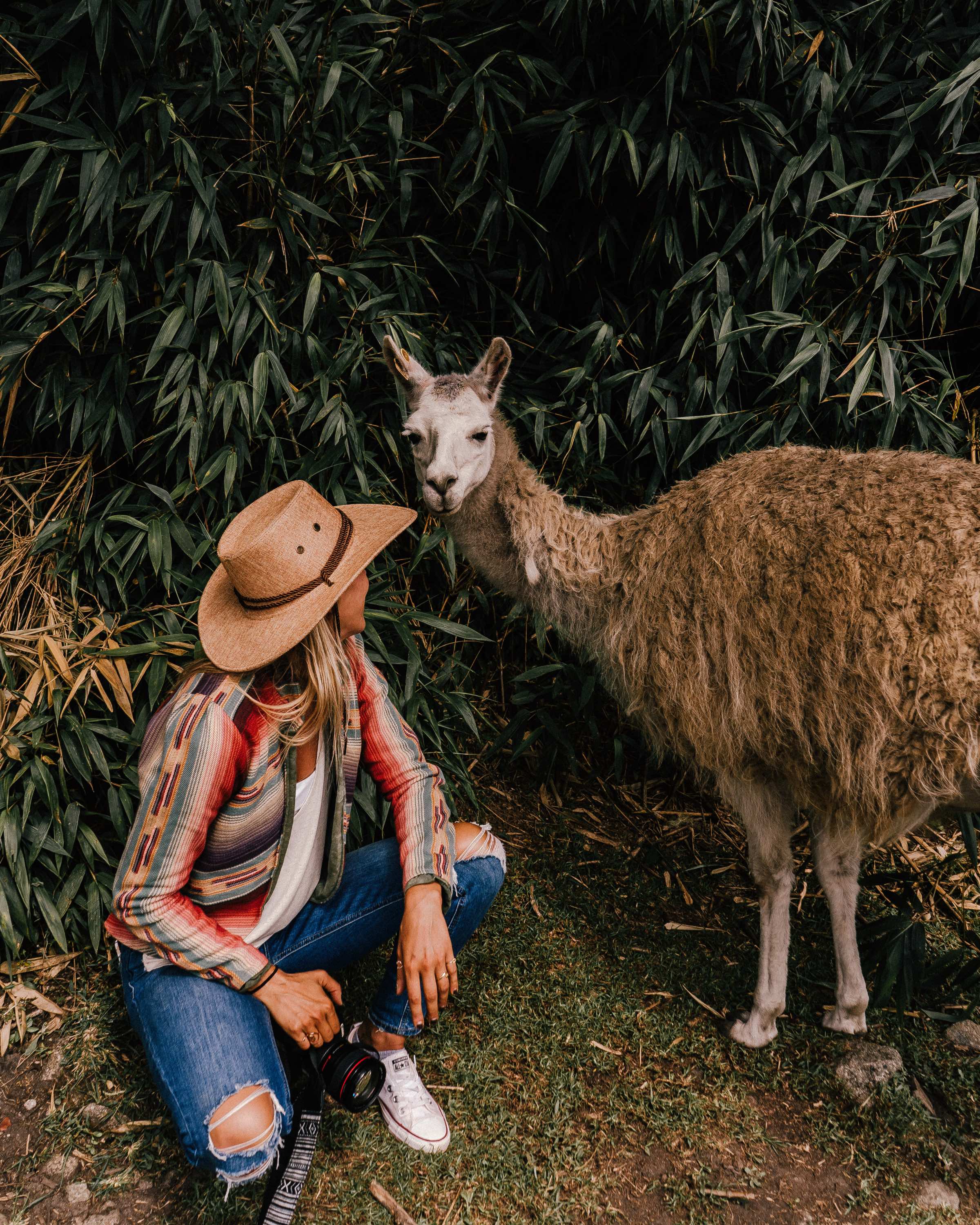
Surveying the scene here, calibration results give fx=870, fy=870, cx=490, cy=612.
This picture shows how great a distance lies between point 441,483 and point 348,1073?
138 centimetres

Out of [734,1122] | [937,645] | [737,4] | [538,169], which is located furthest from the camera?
[538,169]

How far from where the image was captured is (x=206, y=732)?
150 centimetres

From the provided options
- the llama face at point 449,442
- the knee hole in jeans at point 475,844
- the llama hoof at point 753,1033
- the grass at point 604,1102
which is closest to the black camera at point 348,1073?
the grass at point 604,1102

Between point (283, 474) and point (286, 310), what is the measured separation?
1.66 feet

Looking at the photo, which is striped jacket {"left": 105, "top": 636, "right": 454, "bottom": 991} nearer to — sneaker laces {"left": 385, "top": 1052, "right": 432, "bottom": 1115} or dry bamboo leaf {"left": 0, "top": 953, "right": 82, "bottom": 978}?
sneaker laces {"left": 385, "top": 1052, "right": 432, "bottom": 1115}

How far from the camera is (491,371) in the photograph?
253 centimetres

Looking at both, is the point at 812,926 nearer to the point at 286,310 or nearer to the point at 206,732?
the point at 206,732

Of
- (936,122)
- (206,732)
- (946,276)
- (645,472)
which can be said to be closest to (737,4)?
(936,122)

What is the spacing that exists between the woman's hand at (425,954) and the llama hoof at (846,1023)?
1.09m

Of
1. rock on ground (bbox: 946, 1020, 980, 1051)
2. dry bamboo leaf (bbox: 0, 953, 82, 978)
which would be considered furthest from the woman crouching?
rock on ground (bbox: 946, 1020, 980, 1051)

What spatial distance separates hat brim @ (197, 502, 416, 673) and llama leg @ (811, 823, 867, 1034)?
132 centimetres

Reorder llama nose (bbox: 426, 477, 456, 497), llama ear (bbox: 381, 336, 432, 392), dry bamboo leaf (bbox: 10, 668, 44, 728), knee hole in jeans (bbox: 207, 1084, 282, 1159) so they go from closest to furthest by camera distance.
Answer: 1. knee hole in jeans (bbox: 207, 1084, 282, 1159)
2. dry bamboo leaf (bbox: 10, 668, 44, 728)
3. llama nose (bbox: 426, 477, 456, 497)
4. llama ear (bbox: 381, 336, 432, 392)

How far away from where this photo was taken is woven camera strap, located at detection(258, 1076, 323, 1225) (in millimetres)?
1562

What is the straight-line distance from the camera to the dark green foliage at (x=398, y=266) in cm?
227
